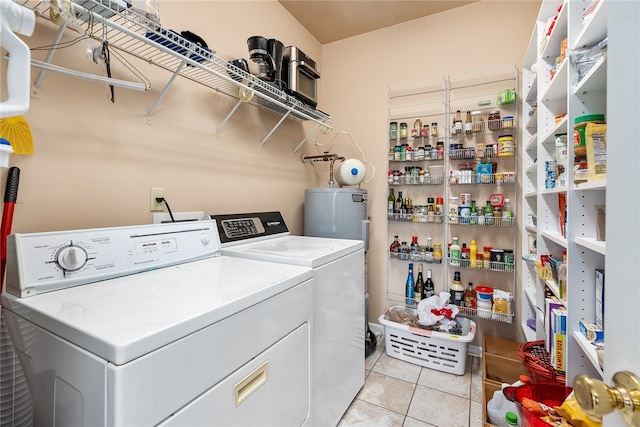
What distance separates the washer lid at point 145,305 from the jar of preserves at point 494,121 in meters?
1.94

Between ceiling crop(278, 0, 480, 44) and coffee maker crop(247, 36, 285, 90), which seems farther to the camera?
ceiling crop(278, 0, 480, 44)

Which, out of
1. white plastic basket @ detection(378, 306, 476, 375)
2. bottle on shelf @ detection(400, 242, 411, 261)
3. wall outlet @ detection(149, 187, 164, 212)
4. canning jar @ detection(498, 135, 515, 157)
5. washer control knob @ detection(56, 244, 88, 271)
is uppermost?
canning jar @ detection(498, 135, 515, 157)

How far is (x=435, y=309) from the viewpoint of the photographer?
226cm

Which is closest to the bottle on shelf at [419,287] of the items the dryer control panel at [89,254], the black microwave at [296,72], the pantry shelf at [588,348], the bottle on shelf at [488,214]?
the bottle on shelf at [488,214]

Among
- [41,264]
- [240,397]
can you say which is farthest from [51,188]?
[240,397]

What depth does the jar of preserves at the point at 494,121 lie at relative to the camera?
2.18 m

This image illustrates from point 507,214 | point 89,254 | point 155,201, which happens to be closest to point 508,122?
point 507,214

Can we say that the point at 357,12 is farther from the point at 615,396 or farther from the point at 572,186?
the point at 615,396

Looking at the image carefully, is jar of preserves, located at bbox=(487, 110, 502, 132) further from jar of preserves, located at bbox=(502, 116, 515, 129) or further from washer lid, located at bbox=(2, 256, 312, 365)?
washer lid, located at bbox=(2, 256, 312, 365)

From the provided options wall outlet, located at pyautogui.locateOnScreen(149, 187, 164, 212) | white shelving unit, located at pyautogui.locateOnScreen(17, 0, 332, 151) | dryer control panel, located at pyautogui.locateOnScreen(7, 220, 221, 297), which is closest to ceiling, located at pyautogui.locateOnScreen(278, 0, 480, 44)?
white shelving unit, located at pyautogui.locateOnScreen(17, 0, 332, 151)

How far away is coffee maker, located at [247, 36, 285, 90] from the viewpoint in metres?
1.69

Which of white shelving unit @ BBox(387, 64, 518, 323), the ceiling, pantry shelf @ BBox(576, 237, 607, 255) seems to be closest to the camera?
pantry shelf @ BBox(576, 237, 607, 255)

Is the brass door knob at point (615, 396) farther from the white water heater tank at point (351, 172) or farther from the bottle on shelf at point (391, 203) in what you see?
the bottle on shelf at point (391, 203)

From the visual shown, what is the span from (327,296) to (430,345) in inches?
49.7
